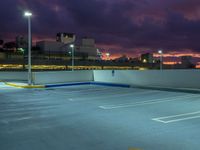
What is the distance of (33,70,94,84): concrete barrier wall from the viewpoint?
2647 centimetres

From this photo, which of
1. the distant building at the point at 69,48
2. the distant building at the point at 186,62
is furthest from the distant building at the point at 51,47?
the distant building at the point at 186,62

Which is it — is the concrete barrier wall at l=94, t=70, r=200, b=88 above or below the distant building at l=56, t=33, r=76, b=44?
below

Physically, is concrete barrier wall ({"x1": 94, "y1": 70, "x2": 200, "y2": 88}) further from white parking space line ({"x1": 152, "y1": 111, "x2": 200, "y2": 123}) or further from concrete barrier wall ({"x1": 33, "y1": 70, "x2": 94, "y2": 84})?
white parking space line ({"x1": 152, "y1": 111, "x2": 200, "y2": 123})

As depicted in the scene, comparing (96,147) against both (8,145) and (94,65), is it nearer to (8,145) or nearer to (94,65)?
(8,145)

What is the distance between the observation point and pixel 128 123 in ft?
25.8

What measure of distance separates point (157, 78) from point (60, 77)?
1129 cm

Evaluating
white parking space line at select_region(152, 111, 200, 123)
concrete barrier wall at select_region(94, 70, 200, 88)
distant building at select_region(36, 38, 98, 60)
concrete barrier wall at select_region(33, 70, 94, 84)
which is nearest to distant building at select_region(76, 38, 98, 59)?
distant building at select_region(36, 38, 98, 60)

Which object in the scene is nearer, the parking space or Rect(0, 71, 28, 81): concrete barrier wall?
the parking space

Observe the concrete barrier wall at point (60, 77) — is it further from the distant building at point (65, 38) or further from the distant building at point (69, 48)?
the distant building at point (65, 38)

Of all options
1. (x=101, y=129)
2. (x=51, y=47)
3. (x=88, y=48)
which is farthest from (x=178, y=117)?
(x=88, y=48)

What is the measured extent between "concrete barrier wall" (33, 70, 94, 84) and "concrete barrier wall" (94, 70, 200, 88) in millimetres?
2247

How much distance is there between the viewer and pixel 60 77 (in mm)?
27938

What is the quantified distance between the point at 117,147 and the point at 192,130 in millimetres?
2615

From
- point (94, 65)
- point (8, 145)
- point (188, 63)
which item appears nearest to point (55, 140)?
point (8, 145)
